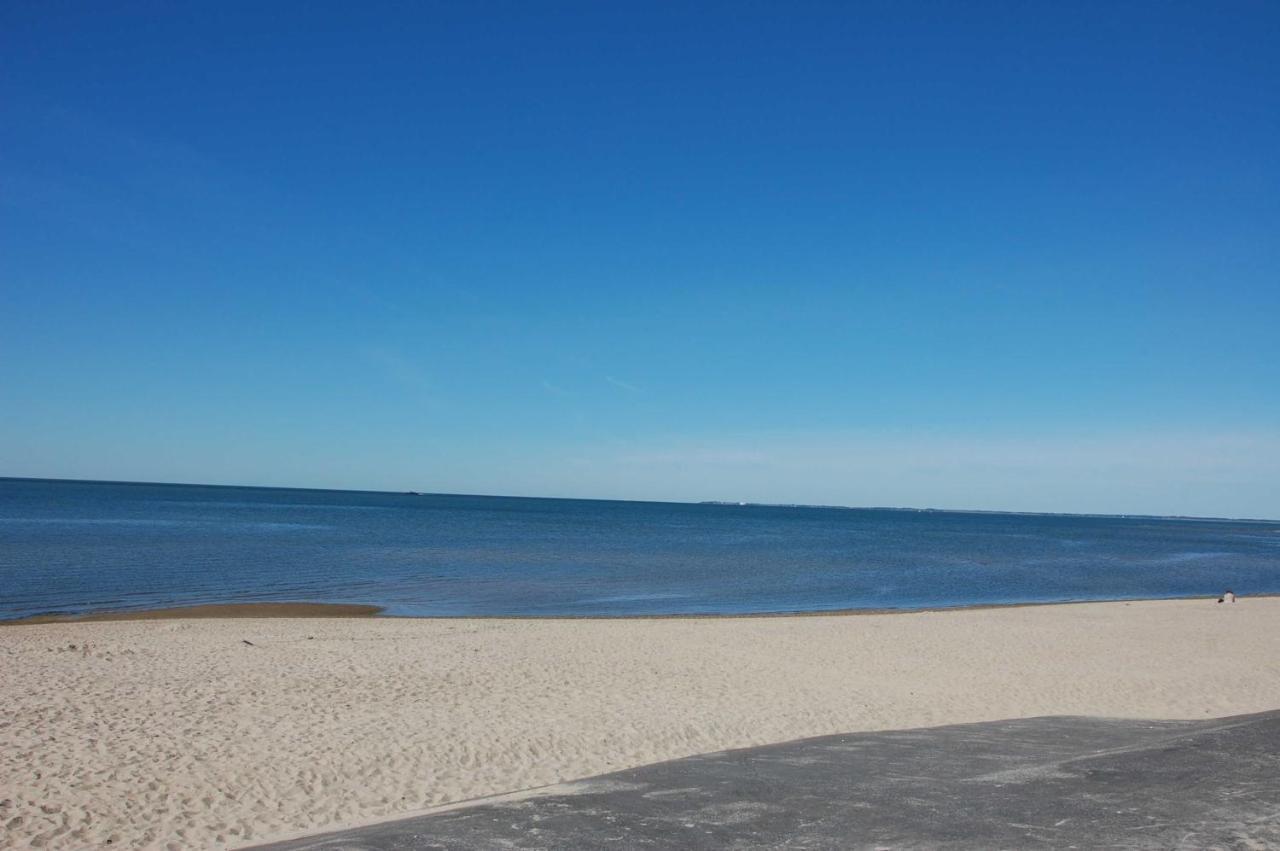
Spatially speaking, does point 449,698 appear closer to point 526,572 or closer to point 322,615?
point 322,615

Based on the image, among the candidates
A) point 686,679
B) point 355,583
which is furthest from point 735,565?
point 686,679

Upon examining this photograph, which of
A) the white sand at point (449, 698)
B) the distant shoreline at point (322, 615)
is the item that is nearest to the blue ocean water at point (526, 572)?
the distant shoreline at point (322, 615)

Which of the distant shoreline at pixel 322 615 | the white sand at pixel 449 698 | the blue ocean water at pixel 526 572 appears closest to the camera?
the white sand at pixel 449 698

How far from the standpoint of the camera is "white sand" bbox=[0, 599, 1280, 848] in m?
9.04

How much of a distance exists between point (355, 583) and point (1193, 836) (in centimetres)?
3344

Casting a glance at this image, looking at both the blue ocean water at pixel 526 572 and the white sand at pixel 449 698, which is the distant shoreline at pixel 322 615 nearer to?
the blue ocean water at pixel 526 572

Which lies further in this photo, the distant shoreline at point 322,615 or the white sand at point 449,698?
the distant shoreline at point 322,615

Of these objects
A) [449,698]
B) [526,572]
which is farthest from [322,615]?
[526,572]

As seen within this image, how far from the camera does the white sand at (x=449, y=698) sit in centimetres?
904

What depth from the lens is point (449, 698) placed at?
45.5 feet

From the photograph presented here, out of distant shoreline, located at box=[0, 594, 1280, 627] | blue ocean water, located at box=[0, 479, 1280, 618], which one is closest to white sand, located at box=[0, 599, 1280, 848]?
distant shoreline, located at box=[0, 594, 1280, 627]

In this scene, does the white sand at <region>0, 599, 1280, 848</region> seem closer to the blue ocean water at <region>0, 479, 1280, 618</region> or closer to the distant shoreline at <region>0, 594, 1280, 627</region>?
the distant shoreline at <region>0, 594, 1280, 627</region>

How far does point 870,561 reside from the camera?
187 ft

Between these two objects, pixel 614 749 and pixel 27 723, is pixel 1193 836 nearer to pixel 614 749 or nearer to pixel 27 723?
pixel 614 749
